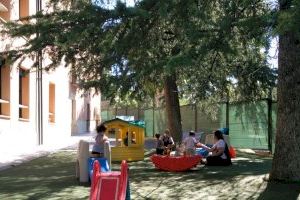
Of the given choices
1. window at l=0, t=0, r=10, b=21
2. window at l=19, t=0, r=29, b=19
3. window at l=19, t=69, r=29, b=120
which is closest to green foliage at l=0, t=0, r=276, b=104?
Result: window at l=0, t=0, r=10, b=21

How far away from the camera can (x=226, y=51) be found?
955 centimetres

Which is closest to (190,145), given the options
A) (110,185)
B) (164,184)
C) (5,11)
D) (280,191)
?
(164,184)

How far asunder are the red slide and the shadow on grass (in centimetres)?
208

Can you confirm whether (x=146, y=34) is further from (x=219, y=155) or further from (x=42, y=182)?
(x=219, y=155)

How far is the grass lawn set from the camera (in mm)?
11109

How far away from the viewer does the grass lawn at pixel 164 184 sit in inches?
437

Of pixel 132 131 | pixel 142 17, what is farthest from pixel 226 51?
pixel 132 131

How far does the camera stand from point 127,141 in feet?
65.4

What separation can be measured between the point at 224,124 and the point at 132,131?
23.7 feet

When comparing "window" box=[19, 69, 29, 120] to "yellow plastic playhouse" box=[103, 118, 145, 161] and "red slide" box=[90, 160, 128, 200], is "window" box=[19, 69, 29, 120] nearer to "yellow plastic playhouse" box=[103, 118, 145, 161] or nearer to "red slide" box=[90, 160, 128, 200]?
"yellow plastic playhouse" box=[103, 118, 145, 161]

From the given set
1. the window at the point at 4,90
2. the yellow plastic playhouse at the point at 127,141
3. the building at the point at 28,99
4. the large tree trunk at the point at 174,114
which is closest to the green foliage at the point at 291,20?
the building at the point at 28,99

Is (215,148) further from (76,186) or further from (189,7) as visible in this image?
(189,7)

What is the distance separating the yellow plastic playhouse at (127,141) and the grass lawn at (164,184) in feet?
6.24

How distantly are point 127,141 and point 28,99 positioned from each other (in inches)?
403
